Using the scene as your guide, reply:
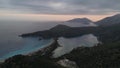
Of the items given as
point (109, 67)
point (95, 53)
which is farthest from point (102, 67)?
point (95, 53)

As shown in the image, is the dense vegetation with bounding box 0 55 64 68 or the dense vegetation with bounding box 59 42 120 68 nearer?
the dense vegetation with bounding box 0 55 64 68

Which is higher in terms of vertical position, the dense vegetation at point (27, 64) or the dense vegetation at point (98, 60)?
the dense vegetation at point (27, 64)

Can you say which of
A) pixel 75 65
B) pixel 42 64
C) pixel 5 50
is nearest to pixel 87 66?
pixel 75 65

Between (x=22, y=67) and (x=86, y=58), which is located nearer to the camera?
(x=22, y=67)

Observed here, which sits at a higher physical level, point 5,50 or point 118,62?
point 118,62

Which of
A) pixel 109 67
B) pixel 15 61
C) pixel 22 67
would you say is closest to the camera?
pixel 22 67

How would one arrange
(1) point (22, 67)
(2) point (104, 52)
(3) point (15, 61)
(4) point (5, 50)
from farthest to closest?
(4) point (5, 50)
(2) point (104, 52)
(3) point (15, 61)
(1) point (22, 67)

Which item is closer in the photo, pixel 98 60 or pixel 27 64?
pixel 27 64

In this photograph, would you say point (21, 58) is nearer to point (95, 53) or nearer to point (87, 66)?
point (87, 66)

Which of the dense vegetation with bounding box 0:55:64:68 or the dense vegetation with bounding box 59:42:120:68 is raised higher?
the dense vegetation with bounding box 0:55:64:68

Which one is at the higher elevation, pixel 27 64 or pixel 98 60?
pixel 27 64

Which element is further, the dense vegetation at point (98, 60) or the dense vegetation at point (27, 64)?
the dense vegetation at point (98, 60)
